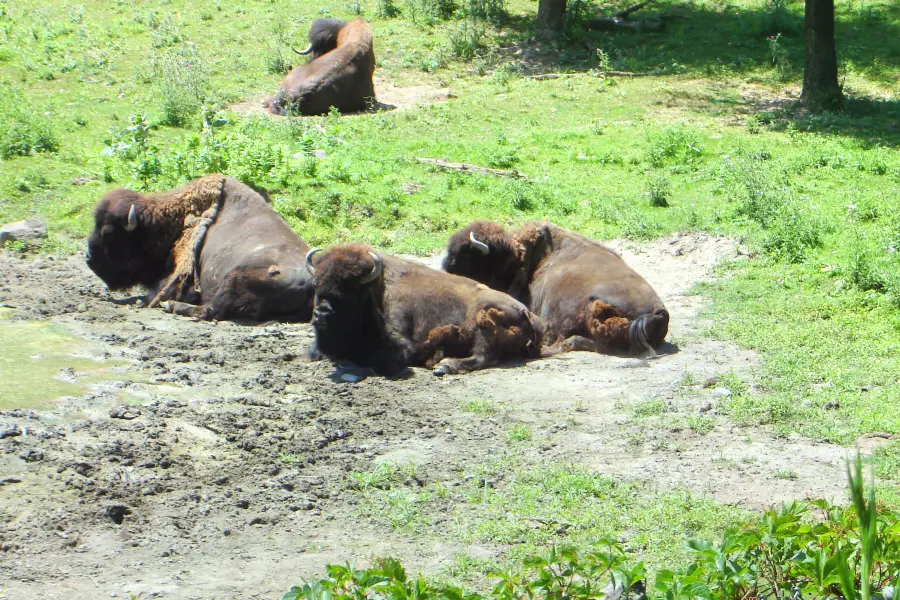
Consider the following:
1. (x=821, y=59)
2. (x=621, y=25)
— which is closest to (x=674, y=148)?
(x=821, y=59)

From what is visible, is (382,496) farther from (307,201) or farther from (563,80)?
(563,80)

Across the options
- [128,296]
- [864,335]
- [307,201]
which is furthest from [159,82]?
[864,335]

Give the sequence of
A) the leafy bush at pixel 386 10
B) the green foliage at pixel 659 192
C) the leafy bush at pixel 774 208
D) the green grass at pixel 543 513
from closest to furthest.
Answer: the green grass at pixel 543 513 < the leafy bush at pixel 774 208 < the green foliage at pixel 659 192 < the leafy bush at pixel 386 10

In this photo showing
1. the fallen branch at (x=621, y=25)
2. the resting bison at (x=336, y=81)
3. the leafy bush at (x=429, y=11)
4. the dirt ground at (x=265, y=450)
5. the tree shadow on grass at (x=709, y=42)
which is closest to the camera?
the dirt ground at (x=265, y=450)

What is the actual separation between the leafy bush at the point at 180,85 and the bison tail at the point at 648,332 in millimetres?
10431

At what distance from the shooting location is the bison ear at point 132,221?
11.3 m

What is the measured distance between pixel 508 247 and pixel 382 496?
4953mm

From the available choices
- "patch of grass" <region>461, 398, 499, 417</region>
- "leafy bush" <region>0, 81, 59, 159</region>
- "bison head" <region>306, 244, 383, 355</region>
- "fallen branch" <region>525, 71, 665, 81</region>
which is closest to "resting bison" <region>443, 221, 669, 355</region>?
"bison head" <region>306, 244, 383, 355</region>

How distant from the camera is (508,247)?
10.7 m

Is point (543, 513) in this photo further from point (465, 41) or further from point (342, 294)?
point (465, 41)

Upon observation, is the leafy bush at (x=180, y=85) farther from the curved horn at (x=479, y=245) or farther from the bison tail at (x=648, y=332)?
the bison tail at (x=648, y=332)

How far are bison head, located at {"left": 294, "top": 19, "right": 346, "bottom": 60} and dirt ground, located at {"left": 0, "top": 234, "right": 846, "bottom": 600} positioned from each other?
516 inches

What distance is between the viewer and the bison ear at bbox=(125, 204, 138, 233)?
446 inches

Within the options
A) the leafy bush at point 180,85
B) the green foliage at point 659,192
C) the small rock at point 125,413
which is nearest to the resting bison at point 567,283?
the green foliage at point 659,192
